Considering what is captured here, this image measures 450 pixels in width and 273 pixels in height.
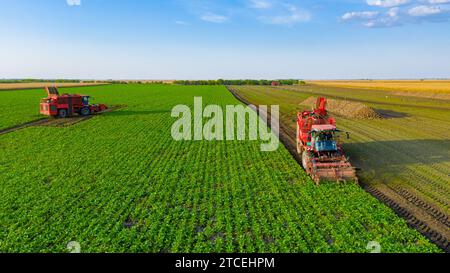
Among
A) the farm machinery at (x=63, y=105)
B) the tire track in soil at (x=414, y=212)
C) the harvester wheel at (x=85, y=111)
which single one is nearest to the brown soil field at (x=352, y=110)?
the tire track in soil at (x=414, y=212)

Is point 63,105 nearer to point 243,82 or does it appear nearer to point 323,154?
point 323,154

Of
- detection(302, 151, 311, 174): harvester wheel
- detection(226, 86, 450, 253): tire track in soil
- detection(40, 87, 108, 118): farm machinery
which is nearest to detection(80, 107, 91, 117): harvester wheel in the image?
detection(40, 87, 108, 118): farm machinery

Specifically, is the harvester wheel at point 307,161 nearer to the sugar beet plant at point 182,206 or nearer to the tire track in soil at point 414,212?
the sugar beet plant at point 182,206

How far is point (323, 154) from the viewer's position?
15.9m

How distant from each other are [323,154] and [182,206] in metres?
7.46

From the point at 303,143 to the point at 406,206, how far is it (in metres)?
6.49

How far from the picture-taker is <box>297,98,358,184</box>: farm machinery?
46.9 ft

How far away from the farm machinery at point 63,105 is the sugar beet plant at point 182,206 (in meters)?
15.3

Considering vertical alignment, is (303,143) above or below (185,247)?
above

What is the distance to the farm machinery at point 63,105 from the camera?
114ft

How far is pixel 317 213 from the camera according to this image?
11320 mm

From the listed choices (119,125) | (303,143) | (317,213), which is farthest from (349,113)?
(317,213)
